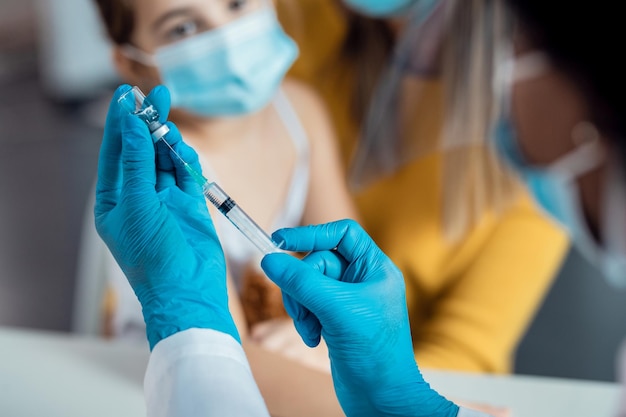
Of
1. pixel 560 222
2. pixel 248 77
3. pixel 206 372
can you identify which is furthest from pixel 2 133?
pixel 560 222

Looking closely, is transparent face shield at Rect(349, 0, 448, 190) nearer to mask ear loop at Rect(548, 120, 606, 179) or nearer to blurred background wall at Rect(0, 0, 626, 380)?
mask ear loop at Rect(548, 120, 606, 179)

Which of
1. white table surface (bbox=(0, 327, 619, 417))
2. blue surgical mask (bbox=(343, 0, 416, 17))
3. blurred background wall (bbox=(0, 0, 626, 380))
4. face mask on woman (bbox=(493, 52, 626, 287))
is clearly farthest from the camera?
blurred background wall (bbox=(0, 0, 626, 380))

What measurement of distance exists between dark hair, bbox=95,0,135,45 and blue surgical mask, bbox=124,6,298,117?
3cm

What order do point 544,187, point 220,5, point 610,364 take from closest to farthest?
1. point 220,5
2. point 544,187
3. point 610,364

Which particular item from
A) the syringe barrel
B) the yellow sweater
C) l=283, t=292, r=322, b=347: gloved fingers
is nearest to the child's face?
the yellow sweater

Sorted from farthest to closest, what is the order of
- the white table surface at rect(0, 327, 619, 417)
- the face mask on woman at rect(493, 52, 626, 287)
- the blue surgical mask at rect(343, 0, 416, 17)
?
the blue surgical mask at rect(343, 0, 416, 17)
the face mask on woman at rect(493, 52, 626, 287)
the white table surface at rect(0, 327, 619, 417)

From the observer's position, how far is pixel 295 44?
4.10 ft

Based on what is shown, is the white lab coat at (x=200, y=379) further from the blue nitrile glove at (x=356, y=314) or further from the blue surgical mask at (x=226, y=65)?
the blue surgical mask at (x=226, y=65)

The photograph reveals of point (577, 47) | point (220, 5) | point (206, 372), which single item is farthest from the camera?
point (220, 5)

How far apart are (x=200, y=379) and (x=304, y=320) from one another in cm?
13

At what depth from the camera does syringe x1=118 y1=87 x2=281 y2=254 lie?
69cm

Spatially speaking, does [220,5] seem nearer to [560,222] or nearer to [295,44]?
[295,44]

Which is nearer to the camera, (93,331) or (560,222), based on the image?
(560,222)

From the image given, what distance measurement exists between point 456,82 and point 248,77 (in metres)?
0.42
